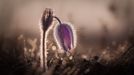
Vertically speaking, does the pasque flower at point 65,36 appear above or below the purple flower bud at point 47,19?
below

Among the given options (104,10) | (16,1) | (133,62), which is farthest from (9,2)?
(133,62)

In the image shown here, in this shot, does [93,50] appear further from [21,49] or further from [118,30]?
[21,49]

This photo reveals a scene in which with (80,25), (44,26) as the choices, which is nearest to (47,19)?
(44,26)

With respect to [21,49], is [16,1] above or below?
above

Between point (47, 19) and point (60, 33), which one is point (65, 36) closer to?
point (60, 33)
